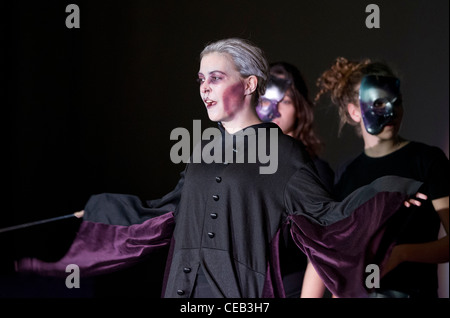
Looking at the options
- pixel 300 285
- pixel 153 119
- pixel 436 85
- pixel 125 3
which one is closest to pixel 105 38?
pixel 125 3

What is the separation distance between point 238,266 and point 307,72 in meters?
1.25

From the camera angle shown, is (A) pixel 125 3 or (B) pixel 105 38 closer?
(A) pixel 125 3

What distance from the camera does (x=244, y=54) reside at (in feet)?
5.94

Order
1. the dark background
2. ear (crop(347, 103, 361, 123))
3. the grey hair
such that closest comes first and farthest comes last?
1. the grey hair
2. the dark background
3. ear (crop(347, 103, 361, 123))

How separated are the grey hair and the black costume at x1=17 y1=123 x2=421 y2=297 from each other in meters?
0.14

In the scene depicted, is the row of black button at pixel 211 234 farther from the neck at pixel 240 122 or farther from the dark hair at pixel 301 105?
the dark hair at pixel 301 105

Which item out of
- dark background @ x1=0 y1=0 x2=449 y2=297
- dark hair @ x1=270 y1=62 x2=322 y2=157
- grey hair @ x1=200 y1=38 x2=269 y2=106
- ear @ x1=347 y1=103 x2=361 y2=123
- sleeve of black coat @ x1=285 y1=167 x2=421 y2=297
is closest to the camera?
Result: sleeve of black coat @ x1=285 y1=167 x2=421 y2=297

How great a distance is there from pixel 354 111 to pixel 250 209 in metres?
0.86

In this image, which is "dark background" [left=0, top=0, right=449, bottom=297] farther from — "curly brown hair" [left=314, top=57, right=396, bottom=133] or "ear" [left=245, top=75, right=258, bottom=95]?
"ear" [left=245, top=75, right=258, bottom=95]

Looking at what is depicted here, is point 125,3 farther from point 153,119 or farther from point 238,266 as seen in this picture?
point 238,266

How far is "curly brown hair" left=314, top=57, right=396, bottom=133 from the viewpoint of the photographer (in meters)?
2.50

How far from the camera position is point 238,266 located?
69.9 inches

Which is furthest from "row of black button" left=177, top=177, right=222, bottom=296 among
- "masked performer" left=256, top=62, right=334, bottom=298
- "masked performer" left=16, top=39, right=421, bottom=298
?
"masked performer" left=256, top=62, right=334, bottom=298

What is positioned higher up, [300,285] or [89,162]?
[89,162]
